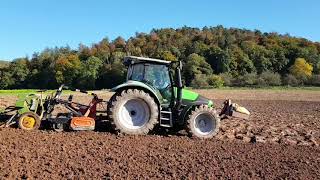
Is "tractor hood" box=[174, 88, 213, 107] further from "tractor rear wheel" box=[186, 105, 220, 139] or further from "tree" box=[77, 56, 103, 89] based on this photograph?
"tree" box=[77, 56, 103, 89]

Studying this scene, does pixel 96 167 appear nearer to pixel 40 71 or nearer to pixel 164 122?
pixel 164 122

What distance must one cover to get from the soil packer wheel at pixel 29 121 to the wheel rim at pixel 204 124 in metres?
3.89

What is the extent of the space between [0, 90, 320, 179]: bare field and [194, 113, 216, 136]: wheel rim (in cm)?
32

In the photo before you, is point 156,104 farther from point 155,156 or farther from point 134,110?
point 155,156

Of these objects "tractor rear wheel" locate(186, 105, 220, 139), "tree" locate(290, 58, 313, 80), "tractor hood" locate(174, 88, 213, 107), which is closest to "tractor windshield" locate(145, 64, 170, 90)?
"tractor hood" locate(174, 88, 213, 107)

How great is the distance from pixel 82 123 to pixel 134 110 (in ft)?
4.25

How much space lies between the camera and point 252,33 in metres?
110

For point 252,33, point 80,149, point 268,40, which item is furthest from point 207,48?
point 80,149

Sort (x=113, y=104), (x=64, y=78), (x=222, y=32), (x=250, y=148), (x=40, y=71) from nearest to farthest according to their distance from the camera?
1. (x=250, y=148)
2. (x=113, y=104)
3. (x=64, y=78)
4. (x=40, y=71)
5. (x=222, y=32)

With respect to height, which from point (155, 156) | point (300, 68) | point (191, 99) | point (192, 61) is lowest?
point (155, 156)

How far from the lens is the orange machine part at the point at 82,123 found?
11461mm

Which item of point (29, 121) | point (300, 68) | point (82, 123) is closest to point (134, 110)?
point (82, 123)

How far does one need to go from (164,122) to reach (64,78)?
2653 inches

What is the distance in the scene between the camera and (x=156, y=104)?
1156 centimetres
